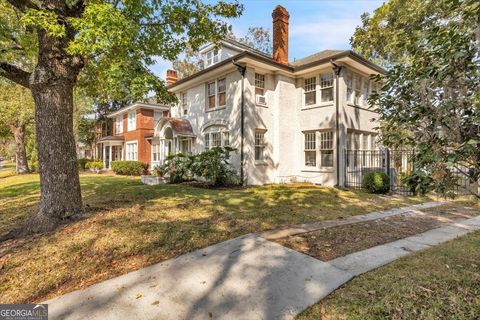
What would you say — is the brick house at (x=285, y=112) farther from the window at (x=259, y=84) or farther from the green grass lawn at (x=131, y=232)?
the green grass lawn at (x=131, y=232)

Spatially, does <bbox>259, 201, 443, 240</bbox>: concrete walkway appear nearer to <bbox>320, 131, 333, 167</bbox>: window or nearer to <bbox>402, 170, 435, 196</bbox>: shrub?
<bbox>402, 170, 435, 196</bbox>: shrub

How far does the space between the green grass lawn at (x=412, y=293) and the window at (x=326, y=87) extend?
1058cm

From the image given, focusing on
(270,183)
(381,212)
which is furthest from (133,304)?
(270,183)

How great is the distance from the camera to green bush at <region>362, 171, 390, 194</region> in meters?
11.7

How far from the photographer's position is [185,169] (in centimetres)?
1484

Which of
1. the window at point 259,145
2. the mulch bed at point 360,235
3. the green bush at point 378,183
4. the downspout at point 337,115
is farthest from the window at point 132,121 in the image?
the mulch bed at point 360,235

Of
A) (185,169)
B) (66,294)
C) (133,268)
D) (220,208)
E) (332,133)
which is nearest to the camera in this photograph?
(66,294)

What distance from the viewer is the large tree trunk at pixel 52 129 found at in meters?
5.88

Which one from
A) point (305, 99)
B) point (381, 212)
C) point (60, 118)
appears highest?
point (305, 99)

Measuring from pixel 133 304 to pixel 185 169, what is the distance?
11850mm

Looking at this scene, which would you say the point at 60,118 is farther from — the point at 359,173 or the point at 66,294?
the point at 359,173

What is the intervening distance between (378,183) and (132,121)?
22100mm

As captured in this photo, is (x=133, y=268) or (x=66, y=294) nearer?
(x=66, y=294)

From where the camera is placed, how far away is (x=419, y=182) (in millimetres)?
3119
